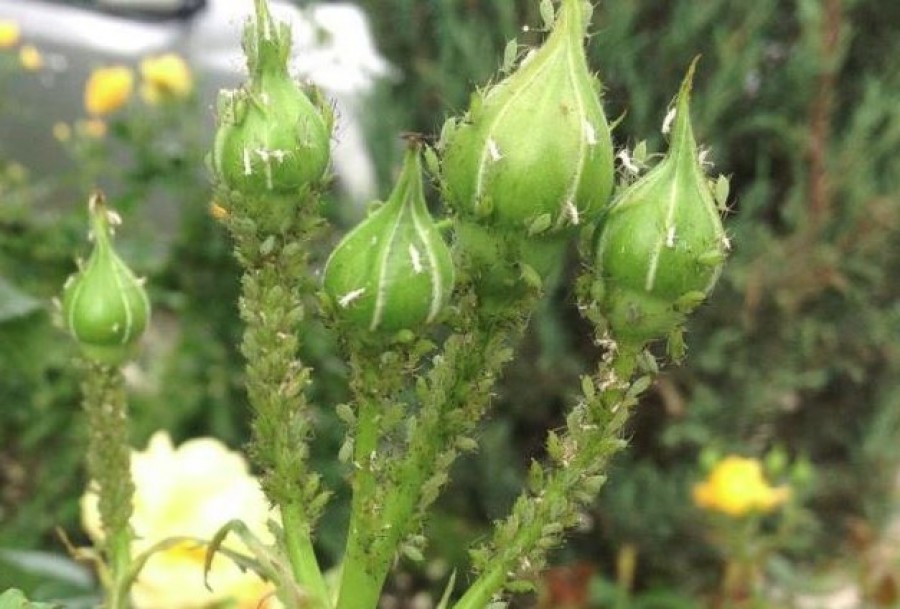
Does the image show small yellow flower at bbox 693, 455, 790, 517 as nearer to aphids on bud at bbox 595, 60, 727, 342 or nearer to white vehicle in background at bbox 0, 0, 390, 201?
aphids on bud at bbox 595, 60, 727, 342

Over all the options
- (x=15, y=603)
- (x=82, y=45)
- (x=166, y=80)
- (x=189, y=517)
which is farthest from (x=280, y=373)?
(x=82, y=45)

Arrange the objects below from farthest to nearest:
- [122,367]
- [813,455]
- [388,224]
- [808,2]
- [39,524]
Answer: [813,455] → [39,524] → [808,2] → [122,367] → [388,224]

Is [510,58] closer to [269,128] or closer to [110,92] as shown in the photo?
[269,128]

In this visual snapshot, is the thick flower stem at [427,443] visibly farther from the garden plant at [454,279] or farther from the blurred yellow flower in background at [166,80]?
the blurred yellow flower in background at [166,80]

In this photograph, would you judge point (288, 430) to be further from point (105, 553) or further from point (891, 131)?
point (891, 131)

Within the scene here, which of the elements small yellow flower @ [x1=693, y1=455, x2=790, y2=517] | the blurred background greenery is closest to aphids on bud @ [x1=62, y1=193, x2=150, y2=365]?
the blurred background greenery

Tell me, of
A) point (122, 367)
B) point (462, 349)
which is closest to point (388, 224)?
point (462, 349)

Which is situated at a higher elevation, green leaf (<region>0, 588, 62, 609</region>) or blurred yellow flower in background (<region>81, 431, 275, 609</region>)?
green leaf (<region>0, 588, 62, 609</region>)
